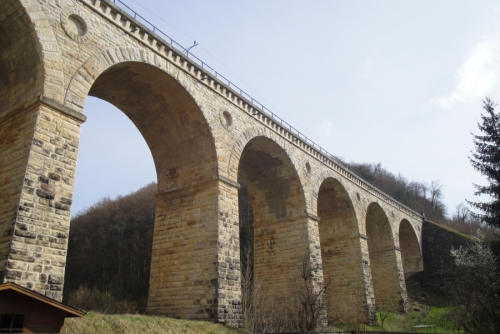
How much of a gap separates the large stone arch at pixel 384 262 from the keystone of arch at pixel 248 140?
10399mm

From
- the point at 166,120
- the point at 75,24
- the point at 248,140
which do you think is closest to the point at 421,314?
the point at 248,140

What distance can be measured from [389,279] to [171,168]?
19.6 meters

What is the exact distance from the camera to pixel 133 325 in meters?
9.89

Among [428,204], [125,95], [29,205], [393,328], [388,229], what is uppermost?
[428,204]

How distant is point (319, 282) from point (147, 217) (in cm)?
3272

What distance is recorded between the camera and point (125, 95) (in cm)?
1447

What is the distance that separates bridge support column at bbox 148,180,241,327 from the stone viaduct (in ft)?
0.13

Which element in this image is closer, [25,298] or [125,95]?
[25,298]

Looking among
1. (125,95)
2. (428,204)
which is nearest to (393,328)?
(125,95)

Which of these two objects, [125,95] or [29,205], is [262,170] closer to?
[125,95]

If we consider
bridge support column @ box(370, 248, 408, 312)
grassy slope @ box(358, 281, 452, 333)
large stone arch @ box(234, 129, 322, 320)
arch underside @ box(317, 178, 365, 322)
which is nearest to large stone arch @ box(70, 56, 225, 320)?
large stone arch @ box(234, 129, 322, 320)

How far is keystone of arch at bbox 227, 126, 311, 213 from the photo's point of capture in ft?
51.4

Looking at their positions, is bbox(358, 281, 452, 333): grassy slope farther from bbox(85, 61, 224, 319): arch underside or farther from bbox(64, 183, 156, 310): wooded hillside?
bbox(64, 183, 156, 310): wooded hillside

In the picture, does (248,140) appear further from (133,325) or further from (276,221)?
(133,325)
